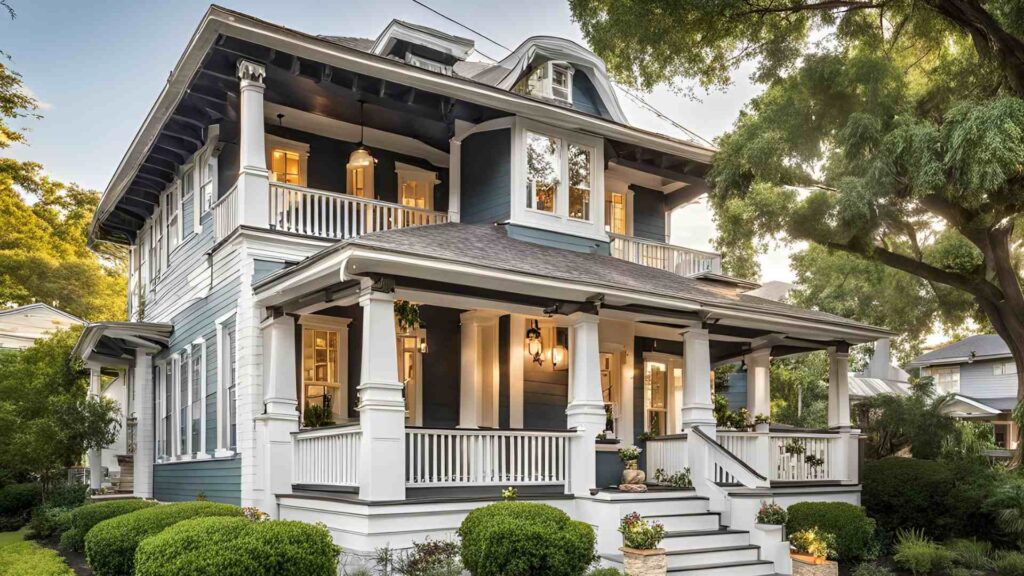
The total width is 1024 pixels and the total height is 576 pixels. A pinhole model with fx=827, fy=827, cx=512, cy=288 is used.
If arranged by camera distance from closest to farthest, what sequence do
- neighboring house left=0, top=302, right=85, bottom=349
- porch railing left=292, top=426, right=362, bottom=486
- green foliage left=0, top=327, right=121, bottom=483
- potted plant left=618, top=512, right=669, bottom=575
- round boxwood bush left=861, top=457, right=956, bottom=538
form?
potted plant left=618, top=512, right=669, bottom=575
porch railing left=292, top=426, right=362, bottom=486
round boxwood bush left=861, top=457, right=956, bottom=538
green foliage left=0, top=327, right=121, bottom=483
neighboring house left=0, top=302, right=85, bottom=349

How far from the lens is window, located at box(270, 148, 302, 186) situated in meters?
13.9

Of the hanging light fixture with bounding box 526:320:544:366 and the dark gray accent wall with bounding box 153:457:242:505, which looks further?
the hanging light fixture with bounding box 526:320:544:366

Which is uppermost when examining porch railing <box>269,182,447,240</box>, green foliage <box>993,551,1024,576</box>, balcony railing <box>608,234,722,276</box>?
porch railing <box>269,182,447,240</box>

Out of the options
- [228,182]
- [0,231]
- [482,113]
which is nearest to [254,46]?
[228,182]

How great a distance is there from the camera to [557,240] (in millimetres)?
14617

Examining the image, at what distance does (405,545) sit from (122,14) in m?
19.4

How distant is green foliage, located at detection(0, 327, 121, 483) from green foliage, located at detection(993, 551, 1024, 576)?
1726 cm

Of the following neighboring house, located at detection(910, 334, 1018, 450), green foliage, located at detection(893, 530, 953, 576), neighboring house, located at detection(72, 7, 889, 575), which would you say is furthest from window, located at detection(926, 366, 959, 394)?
green foliage, located at detection(893, 530, 953, 576)

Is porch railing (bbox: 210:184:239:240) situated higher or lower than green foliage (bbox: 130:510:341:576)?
higher

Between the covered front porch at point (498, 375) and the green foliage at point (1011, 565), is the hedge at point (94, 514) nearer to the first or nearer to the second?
the covered front porch at point (498, 375)

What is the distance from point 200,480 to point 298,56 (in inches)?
289

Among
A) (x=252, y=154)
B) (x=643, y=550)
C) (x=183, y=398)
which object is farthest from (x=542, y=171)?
(x=183, y=398)

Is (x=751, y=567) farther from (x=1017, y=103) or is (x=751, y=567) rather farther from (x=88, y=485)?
(x=88, y=485)

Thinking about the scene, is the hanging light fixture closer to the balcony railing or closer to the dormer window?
the balcony railing
